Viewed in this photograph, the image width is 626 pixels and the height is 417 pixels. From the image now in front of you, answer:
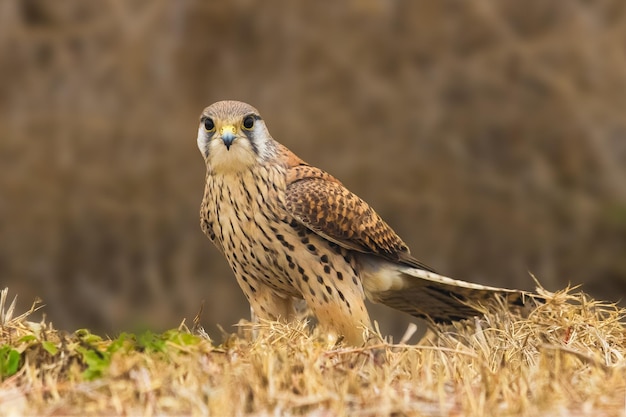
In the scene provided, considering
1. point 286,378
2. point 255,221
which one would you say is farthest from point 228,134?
point 286,378

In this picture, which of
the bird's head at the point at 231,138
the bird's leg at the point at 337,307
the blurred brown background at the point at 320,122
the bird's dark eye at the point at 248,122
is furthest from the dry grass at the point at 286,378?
the blurred brown background at the point at 320,122

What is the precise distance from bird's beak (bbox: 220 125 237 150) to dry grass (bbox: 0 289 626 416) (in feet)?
2.59

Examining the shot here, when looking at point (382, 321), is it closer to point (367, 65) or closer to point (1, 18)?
point (367, 65)

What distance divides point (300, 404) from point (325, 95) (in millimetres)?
4458

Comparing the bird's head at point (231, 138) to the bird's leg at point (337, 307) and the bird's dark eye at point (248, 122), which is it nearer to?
the bird's dark eye at point (248, 122)

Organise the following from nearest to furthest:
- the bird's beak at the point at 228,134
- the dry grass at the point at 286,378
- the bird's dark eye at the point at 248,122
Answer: the dry grass at the point at 286,378, the bird's beak at the point at 228,134, the bird's dark eye at the point at 248,122

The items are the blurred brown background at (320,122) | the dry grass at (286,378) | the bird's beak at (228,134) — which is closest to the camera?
the dry grass at (286,378)

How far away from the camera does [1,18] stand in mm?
6477

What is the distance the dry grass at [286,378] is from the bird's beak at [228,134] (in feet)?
2.59

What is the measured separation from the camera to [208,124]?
11.3 ft

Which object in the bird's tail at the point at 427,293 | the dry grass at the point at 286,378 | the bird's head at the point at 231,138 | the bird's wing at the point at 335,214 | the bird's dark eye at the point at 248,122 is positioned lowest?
the dry grass at the point at 286,378

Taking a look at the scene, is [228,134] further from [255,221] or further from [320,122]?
[320,122]

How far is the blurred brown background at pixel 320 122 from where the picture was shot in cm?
629

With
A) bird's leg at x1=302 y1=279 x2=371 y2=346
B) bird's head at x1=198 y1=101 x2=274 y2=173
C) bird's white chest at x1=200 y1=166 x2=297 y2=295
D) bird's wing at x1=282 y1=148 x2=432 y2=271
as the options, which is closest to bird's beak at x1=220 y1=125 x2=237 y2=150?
bird's head at x1=198 y1=101 x2=274 y2=173
